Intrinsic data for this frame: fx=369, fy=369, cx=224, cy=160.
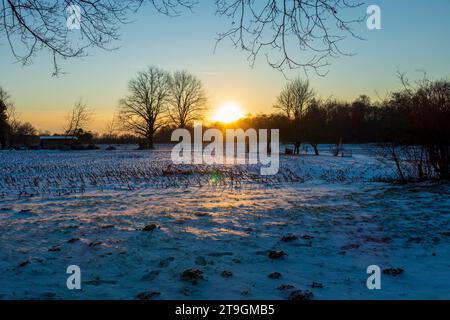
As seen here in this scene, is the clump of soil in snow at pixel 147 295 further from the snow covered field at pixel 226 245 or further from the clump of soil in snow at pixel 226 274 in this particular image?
the clump of soil in snow at pixel 226 274

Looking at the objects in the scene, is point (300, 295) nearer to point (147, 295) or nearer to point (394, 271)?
point (394, 271)

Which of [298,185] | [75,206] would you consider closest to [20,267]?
[75,206]

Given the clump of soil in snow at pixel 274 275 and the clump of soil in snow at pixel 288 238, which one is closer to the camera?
the clump of soil in snow at pixel 274 275

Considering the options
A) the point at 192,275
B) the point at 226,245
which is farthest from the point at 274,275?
the point at 226,245

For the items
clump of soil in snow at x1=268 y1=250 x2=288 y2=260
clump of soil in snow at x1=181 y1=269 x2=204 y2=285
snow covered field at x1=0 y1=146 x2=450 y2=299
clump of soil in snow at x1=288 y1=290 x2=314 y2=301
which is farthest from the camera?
clump of soil in snow at x1=268 y1=250 x2=288 y2=260

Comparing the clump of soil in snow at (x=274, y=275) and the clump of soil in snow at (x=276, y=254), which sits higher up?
the clump of soil in snow at (x=276, y=254)

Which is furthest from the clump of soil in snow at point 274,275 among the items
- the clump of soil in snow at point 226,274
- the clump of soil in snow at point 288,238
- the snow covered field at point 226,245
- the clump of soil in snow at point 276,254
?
the clump of soil in snow at point 288,238

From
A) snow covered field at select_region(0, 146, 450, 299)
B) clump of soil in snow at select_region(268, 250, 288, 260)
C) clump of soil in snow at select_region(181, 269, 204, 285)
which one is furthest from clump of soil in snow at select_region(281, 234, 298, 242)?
clump of soil in snow at select_region(181, 269, 204, 285)

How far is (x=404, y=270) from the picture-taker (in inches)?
159

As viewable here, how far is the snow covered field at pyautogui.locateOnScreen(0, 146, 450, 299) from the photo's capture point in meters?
3.69

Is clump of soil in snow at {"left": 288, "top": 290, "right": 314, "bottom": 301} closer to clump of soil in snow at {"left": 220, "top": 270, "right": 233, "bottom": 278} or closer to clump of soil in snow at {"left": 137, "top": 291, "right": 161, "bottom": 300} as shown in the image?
clump of soil in snow at {"left": 220, "top": 270, "right": 233, "bottom": 278}

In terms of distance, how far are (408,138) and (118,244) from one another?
925cm

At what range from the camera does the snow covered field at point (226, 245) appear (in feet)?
12.1

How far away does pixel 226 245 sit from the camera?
505 centimetres
